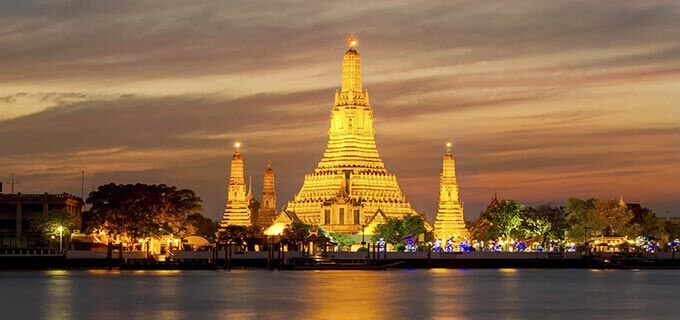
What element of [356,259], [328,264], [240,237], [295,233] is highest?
[295,233]

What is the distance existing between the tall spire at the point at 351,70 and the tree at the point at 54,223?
4406 cm

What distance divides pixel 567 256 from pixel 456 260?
12.7 metres

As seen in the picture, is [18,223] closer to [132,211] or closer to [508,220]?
[132,211]

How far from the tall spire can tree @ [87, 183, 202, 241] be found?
37.0 m

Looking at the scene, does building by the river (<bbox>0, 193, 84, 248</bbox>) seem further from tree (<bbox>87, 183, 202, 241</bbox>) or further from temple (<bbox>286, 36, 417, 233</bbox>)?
temple (<bbox>286, 36, 417, 233</bbox>)

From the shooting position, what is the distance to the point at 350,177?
181 metres

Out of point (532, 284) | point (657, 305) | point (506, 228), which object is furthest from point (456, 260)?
point (657, 305)

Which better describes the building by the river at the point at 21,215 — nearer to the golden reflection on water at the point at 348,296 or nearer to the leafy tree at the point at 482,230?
the golden reflection on water at the point at 348,296

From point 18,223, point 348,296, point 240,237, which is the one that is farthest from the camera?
point 240,237

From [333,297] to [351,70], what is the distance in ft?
291

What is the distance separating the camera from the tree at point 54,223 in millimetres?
147500

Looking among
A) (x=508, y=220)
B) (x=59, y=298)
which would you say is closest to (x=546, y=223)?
(x=508, y=220)

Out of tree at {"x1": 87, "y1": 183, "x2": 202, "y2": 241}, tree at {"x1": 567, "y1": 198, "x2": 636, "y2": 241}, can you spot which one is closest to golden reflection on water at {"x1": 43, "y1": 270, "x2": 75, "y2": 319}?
tree at {"x1": 87, "y1": 183, "x2": 202, "y2": 241}

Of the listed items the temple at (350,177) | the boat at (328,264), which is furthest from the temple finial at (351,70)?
A: the boat at (328,264)
